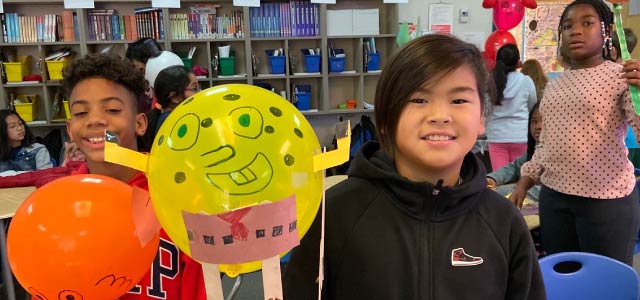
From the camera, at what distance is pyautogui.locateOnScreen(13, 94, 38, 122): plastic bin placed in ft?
15.3

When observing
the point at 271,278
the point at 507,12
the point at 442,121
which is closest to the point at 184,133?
the point at 271,278

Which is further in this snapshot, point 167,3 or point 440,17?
point 440,17

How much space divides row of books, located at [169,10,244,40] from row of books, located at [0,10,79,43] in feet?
3.10

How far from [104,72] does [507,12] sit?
152 inches

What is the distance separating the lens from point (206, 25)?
490 centimetres

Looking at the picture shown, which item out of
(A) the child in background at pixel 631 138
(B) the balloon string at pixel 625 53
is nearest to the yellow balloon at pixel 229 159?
(B) the balloon string at pixel 625 53

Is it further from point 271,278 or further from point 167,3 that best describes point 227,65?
point 271,278

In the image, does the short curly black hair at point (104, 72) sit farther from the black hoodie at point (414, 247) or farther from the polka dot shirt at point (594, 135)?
the polka dot shirt at point (594, 135)

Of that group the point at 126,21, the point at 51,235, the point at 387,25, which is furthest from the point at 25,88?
the point at 51,235

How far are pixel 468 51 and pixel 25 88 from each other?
5045mm

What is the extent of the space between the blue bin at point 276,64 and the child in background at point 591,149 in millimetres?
3452

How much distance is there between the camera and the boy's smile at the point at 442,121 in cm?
91

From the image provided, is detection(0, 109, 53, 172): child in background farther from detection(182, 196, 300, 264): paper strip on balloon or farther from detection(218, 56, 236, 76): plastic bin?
detection(182, 196, 300, 264): paper strip on balloon

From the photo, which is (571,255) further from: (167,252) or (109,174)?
(109,174)
